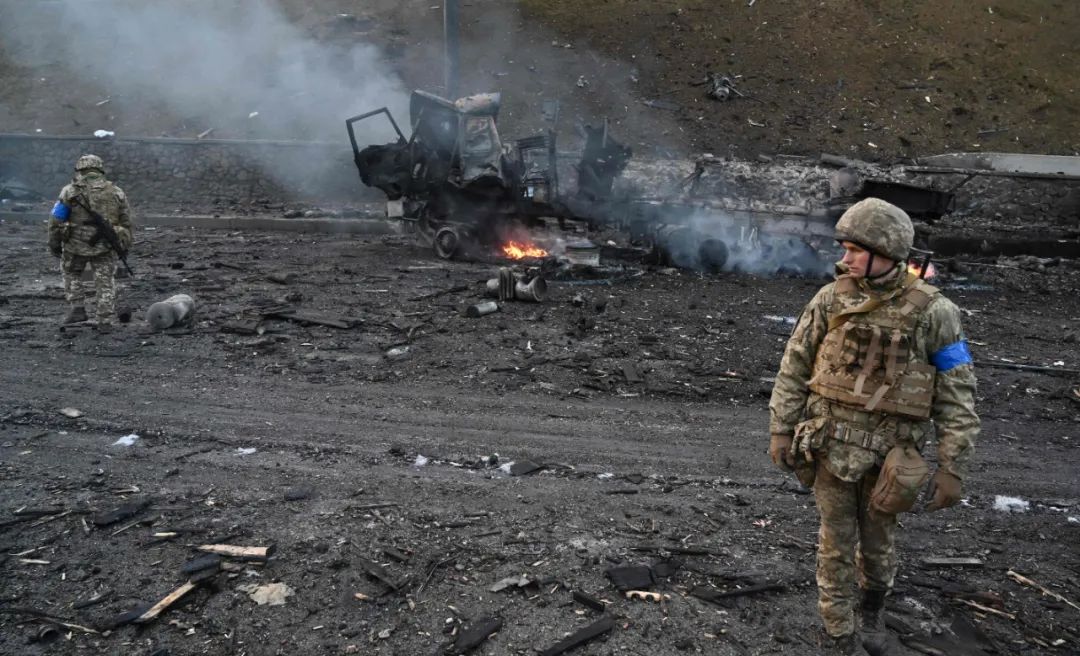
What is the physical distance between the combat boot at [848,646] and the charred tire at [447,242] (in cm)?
1040

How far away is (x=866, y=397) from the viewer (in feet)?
11.1

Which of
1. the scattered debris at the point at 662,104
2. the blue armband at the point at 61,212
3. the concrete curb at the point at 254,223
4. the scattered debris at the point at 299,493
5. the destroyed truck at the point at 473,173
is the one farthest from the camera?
the scattered debris at the point at 662,104

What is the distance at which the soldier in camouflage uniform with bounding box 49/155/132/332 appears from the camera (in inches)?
329

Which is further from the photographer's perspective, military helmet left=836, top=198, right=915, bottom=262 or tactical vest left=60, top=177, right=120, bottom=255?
tactical vest left=60, top=177, right=120, bottom=255

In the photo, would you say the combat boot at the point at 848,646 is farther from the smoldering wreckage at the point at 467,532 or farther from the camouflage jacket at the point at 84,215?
the camouflage jacket at the point at 84,215

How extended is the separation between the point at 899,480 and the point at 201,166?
63.4ft

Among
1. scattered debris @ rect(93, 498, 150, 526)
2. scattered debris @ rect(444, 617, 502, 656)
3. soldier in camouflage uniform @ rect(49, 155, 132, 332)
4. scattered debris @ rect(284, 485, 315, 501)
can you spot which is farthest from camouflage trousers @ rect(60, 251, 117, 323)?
scattered debris @ rect(444, 617, 502, 656)

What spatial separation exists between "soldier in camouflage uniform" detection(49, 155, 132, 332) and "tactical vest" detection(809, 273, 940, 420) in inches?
321

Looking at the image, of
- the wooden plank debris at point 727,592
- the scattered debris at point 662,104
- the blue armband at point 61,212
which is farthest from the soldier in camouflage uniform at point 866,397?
the scattered debris at point 662,104

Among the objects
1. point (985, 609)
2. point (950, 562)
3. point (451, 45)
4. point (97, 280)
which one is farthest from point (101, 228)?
point (451, 45)

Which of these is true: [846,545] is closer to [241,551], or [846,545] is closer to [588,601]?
[588,601]

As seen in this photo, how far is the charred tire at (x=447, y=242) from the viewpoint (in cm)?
1315

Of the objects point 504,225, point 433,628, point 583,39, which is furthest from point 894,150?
point 433,628

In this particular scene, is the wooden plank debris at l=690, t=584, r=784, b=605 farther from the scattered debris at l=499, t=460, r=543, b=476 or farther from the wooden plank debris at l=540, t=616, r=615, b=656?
the scattered debris at l=499, t=460, r=543, b=476
